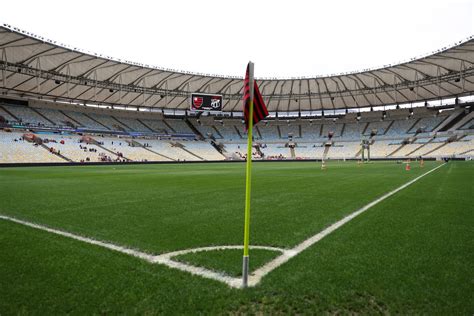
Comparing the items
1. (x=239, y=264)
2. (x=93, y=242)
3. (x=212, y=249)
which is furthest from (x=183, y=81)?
(x=239, y=264)

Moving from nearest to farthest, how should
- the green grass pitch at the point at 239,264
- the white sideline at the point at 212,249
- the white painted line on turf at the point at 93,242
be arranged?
the green grass pitch at the point at 239,264 → the white sideline at the point at 212,249 → the white painted line on turf at the point at 93,242

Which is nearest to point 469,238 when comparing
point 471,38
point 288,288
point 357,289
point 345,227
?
point 345,227

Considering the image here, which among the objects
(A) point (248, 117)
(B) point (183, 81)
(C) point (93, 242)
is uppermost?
(B) point (183, 81)

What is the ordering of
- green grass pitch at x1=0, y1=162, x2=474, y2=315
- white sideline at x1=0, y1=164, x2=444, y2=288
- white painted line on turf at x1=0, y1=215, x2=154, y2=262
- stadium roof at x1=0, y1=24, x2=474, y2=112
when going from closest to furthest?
green grass pitch at x1=0, y1=162, x2=474, y2=315
white sideline at x1=0, y1=164, x2=444, y2=288
white painted line on turf at x1=0, y1=215, x2=154, y2=262
stadium roof at x1=0, y1=24, x2=474, y2=112

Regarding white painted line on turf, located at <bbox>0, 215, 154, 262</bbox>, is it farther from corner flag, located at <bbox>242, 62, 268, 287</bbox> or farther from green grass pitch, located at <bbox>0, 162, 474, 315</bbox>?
corner flag, located at <bbox>242, 62, 268, 287</bbox>

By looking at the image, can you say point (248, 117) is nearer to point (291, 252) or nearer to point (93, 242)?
point (291, 252)

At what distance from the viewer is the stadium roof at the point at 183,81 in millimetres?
40531

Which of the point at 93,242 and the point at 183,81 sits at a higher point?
the point at 183,81

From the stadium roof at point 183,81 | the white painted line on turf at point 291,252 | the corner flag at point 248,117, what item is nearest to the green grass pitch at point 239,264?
→ the white painted line on turf at point 291,252

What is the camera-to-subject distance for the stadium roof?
4053cm

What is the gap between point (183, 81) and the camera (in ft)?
192

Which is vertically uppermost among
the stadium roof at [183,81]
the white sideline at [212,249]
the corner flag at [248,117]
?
the stadium roof at [183,81]

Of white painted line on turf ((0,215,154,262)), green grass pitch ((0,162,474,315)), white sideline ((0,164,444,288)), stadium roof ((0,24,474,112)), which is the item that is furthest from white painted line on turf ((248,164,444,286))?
stadium roof ((0,24,474,112))

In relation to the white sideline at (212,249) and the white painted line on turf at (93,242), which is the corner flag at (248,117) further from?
the white painted line on turf at (93,242)
